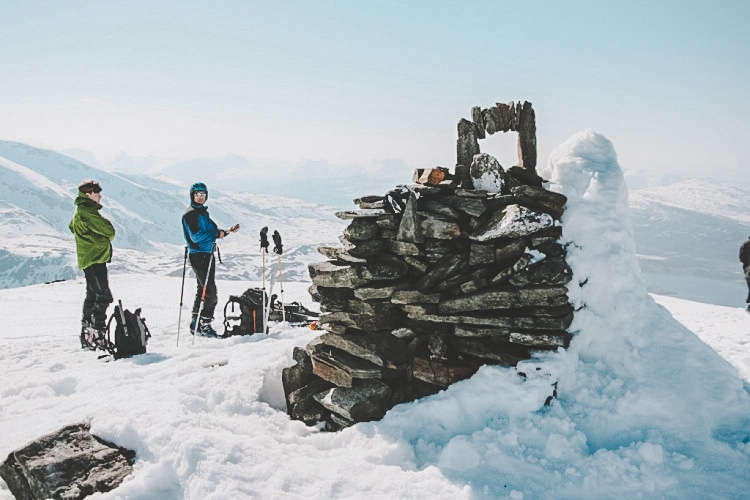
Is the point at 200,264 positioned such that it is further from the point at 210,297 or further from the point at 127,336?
the point at 127,336

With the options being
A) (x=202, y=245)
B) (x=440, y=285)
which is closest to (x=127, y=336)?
(x=202, y=245)

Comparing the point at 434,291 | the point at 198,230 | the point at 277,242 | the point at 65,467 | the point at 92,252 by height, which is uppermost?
the point at 198,230

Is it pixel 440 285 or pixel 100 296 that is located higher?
pixel 440 285

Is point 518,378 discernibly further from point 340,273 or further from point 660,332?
point 340,273

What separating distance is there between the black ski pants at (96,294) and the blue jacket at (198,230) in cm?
210

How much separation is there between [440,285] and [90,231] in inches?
342

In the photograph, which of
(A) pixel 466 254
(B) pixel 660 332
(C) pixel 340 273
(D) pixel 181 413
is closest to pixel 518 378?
(A) pixel 466 254

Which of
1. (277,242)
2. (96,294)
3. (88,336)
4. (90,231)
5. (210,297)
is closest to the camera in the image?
(90,231)

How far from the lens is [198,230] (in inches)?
451

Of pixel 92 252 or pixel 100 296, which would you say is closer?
pixel 92 252

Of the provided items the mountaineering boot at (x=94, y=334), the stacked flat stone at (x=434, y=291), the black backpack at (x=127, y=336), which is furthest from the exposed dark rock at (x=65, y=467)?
the mountaineering boot at (x=94, y=334)

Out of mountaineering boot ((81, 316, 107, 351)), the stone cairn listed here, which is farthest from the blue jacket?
the stone cairn

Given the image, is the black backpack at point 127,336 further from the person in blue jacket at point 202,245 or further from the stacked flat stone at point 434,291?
the stacked flat stone at point 434,291

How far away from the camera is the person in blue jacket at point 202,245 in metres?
11.4
